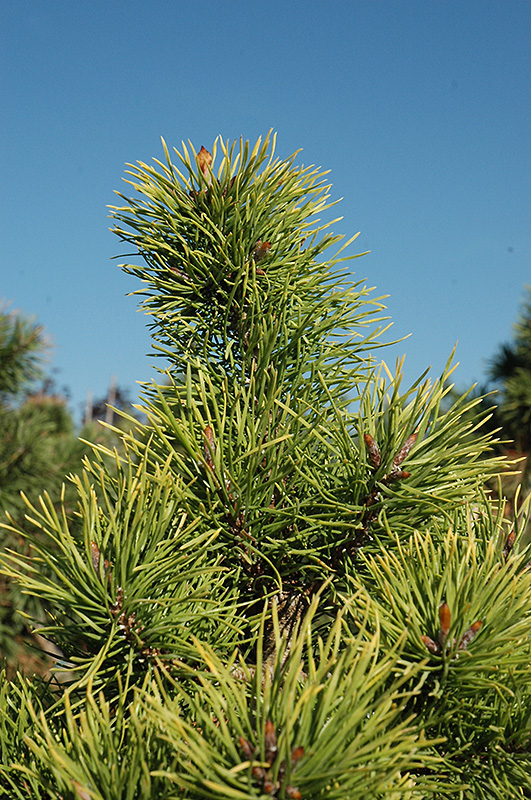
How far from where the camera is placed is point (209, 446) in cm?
63

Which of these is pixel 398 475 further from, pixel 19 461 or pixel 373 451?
pixel 19 461

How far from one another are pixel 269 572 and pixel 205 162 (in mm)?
507

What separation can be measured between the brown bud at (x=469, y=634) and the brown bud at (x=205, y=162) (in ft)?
1.92

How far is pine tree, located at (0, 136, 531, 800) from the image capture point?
17.4 inches

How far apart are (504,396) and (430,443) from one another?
4.30 feet

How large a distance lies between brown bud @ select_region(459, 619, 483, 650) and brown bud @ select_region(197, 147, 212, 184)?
58 centimetres

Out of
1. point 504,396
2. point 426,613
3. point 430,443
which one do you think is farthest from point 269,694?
point 504,396

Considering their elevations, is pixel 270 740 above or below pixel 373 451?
below

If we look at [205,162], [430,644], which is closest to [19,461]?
[205,162]

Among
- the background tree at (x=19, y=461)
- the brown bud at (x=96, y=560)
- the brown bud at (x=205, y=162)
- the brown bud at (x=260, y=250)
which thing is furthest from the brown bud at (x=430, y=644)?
the background tree at (x=19, y=461)

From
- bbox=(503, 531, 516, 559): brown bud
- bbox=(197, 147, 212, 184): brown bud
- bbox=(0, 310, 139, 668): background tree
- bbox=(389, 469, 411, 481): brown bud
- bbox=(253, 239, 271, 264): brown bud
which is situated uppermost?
bbox=(197, 147, 212, 184): brown bud

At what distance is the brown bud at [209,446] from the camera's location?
62 centimetres

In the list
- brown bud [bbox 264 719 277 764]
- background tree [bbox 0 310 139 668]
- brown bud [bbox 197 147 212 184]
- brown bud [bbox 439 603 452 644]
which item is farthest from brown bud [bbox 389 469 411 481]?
background tree [bbox 0 310 139 668]

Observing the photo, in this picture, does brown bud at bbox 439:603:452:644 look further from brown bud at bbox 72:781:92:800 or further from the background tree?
the background tree
